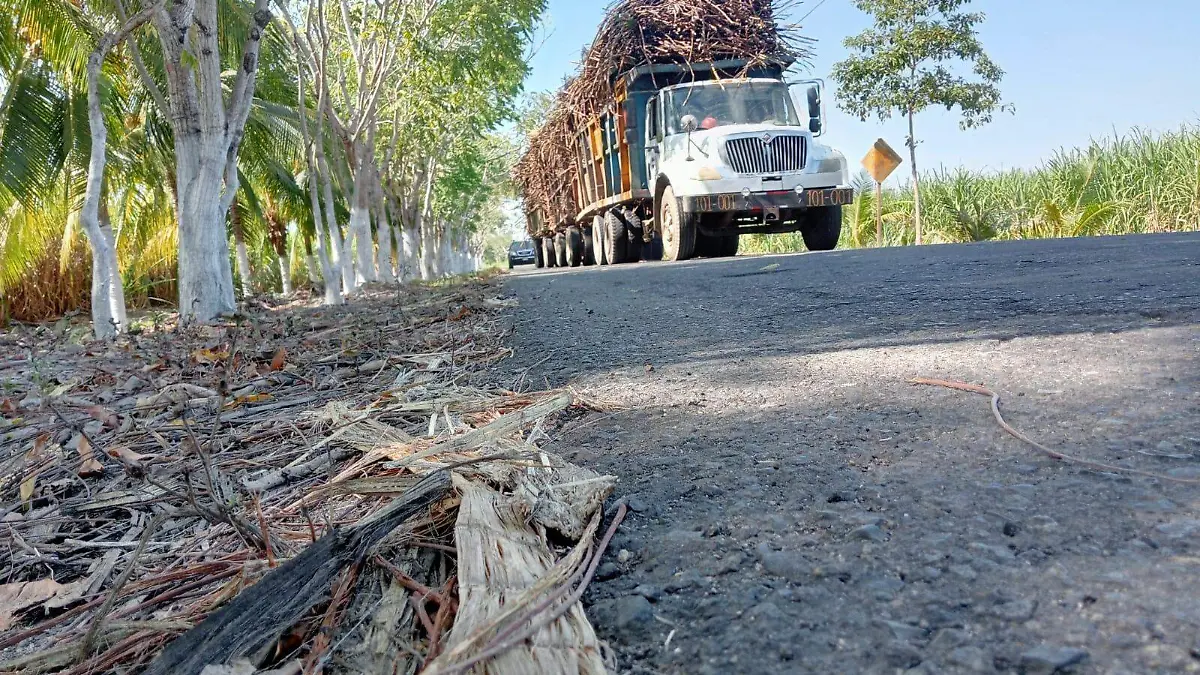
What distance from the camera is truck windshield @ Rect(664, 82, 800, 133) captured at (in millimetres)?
11039

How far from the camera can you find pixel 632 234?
545 inches

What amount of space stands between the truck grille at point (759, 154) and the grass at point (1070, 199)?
23.5ft

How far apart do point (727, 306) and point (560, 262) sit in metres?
16.3

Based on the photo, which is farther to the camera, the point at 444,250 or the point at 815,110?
the point at 444,250

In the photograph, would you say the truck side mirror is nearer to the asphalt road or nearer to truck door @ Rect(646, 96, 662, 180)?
truck door @ Rect(646, 96, 662, 180)

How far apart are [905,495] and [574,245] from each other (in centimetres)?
1688

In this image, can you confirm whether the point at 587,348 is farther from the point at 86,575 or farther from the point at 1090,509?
the point at 1090,509

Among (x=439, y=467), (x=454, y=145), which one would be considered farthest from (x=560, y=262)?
(x=439, y=467)

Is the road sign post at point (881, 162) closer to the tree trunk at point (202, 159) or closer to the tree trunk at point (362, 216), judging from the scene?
the tree trunk at point (362, 216)

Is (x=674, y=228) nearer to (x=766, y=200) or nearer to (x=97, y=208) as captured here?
(x=766, y=200)

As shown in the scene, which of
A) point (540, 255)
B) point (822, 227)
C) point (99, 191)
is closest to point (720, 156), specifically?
point (822, 227)

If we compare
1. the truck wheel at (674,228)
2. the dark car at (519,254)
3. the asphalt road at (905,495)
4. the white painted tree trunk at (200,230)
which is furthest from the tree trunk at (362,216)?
the dark car at (519,254)

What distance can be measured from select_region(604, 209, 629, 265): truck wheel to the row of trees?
3746 millimetres

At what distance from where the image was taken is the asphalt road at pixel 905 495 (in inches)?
37.6
